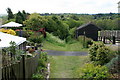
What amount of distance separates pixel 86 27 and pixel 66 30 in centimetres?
401

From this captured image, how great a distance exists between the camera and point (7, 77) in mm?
5645

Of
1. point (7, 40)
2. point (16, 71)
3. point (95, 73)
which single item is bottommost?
point (95, 73)

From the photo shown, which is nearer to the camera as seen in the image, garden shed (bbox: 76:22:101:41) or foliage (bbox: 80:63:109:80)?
foliage (bbox: 80:63:109:80)

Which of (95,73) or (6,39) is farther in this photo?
(6,39)

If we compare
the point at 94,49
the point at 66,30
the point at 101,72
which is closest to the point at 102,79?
the point at 101,72

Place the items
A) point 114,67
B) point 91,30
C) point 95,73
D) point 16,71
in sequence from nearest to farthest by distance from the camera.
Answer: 1. point 16,71
2. point 95,73
3. point 114,67
4. point 91,30

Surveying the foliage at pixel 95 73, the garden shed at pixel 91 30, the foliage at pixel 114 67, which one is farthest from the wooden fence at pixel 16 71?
the garden shed at pixel 91 30

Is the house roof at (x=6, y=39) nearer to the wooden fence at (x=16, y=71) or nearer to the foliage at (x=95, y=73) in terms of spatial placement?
the wooden fence at (x=16, y=71)

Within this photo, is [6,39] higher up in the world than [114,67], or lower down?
→ higher up

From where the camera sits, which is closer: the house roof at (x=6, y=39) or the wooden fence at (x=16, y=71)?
the wooden fence at (x=16, y=71)

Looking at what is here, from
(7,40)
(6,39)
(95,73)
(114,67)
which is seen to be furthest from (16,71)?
(6,39)

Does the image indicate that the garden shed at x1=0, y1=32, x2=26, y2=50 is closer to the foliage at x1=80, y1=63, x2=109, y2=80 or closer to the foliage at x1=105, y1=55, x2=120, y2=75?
the foliage at x1=80, y1=63, x2=109, y2=80

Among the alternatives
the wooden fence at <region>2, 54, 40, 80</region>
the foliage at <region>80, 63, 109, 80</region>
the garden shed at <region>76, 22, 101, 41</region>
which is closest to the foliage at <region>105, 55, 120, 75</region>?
the foliage at <region>80, 63, 109, 80</region>

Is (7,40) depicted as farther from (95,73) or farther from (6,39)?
(95,73)
